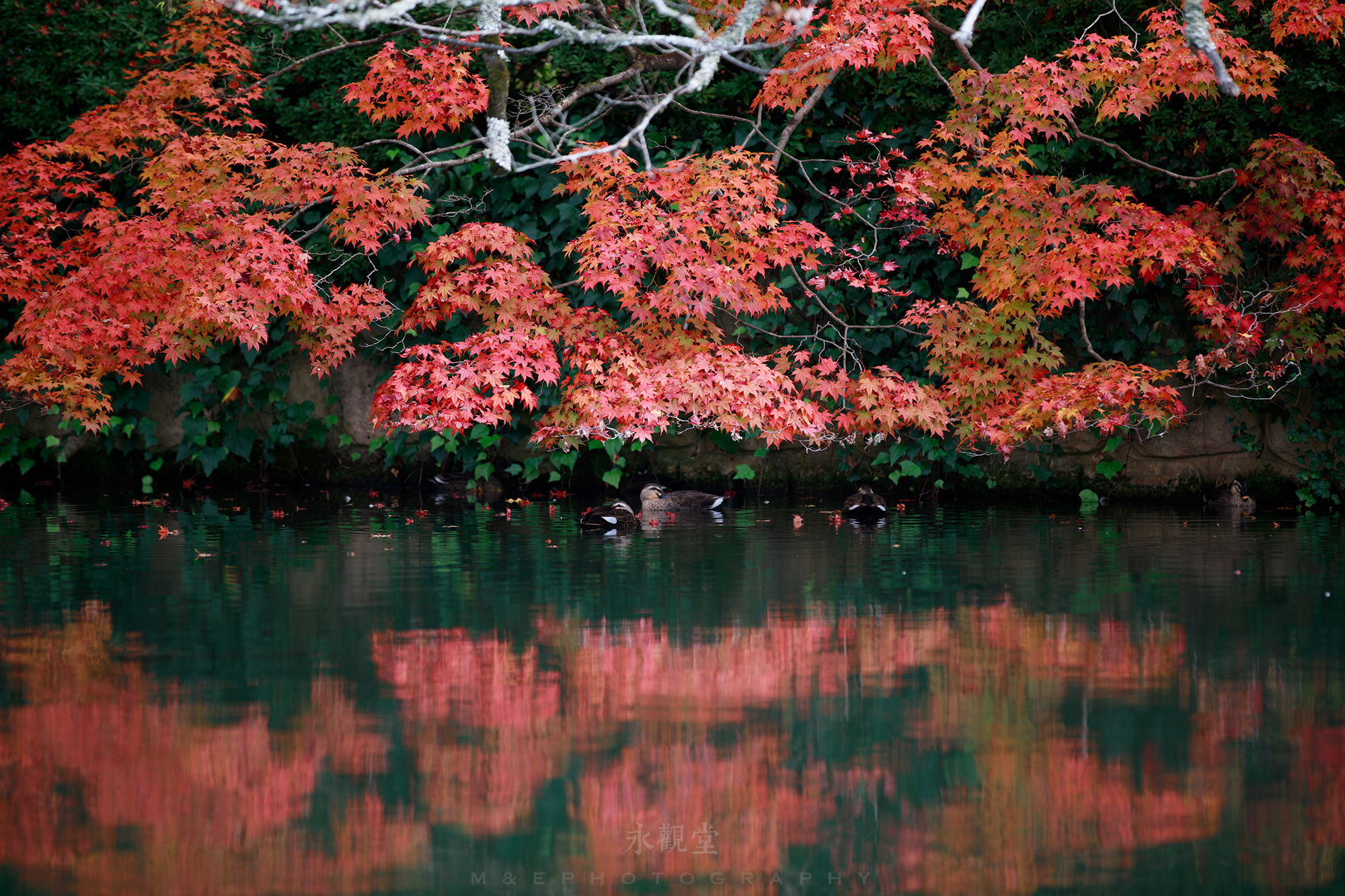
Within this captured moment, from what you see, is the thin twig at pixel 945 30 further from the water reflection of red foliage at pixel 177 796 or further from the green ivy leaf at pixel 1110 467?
the water reflection of red foliage at pixel 177 796

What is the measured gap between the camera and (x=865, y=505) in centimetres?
1145

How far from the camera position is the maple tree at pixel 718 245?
11266 mm

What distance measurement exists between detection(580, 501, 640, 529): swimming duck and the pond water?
7.68 ft

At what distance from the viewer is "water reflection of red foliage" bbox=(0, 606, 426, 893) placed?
3.63m

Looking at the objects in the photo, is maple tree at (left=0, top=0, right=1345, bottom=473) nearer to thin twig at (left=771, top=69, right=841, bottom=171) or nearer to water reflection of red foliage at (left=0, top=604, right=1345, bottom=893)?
thin twig at (left=771, top=69, right=841, bottom=171)

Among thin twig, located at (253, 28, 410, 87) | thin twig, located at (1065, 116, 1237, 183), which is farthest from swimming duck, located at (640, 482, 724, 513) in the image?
thin twig, located at (253, 28, 410, 87)

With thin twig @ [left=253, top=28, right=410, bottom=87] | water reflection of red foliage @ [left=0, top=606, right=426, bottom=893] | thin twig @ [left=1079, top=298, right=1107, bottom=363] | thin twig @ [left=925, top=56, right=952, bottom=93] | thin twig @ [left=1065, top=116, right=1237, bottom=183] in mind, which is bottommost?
water reflection of red foliage @ [left=0, top=606, right=426, bottom=893]

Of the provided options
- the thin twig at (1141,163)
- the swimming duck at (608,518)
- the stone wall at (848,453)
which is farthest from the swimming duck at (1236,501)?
the swimming duck at (608,518)

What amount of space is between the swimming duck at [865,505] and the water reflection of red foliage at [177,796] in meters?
6.70

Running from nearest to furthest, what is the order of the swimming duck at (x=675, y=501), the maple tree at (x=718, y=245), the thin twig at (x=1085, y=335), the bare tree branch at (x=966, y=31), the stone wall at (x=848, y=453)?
the bare tree branch at (x=966, y=31) < the maple tree at (x=718, y=245) < the thin twig at (x=1085, y=335) < the stone wall at (x=848, y=453) < the swimming duck at (x=675, y=501)

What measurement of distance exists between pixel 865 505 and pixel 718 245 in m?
2.53

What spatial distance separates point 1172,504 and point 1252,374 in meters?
1.42

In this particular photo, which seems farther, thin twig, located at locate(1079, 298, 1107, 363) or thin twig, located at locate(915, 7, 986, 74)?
thin twig, located at locate(1079, 298, 1107, 363)

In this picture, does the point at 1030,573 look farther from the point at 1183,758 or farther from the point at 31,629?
the point at 31,629
